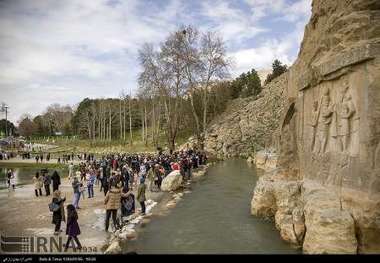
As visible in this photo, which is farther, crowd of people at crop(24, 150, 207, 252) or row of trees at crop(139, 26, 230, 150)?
row of trees at crop(139, 26, 230, 150)

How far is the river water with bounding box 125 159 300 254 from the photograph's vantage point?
11609 millimetres

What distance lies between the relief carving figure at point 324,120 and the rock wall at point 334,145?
17mm

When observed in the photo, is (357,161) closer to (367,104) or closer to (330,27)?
(367,104)

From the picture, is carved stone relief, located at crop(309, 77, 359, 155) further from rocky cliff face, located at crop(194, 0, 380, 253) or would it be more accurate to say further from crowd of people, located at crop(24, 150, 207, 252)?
crowd of people, located at crop(24, 150, 207, 252)

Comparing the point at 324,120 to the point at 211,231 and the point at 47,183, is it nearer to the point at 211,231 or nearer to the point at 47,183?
the point at 211,231

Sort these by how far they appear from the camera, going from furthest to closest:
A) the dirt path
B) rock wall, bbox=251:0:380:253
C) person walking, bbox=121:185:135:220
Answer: person walking, bbox=121:185:135:220 < the dirt path < rock wall, bbox=251:0:380:253

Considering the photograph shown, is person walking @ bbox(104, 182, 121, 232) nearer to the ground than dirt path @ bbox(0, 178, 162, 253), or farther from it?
farther from it

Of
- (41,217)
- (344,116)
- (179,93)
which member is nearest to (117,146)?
(179,93)

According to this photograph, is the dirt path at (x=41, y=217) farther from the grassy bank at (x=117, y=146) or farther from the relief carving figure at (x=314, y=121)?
the grassy bank at (x=117, y=146)

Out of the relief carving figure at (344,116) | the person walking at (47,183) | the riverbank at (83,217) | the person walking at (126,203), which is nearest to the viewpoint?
the relief carving figure at (344,116)

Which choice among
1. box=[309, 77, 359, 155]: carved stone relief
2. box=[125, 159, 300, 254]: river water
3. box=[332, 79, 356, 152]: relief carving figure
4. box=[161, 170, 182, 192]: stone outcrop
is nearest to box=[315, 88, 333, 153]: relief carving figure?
box=[309, 77, 359, 155]: carved stone relief

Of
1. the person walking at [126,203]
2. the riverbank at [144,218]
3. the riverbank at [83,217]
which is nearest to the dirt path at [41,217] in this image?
the riverbank at [83,217]

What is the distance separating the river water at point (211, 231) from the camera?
457 inches

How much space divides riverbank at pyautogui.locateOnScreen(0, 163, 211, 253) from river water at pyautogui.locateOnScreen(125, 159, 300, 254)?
0.56 meters
